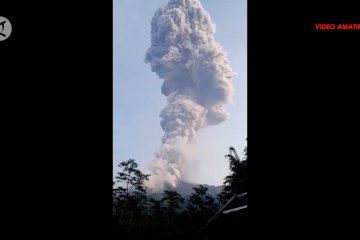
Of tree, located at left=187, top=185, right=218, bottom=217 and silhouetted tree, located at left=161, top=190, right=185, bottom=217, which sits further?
tree, located at left=187, top=185, right=218, bottom=217
